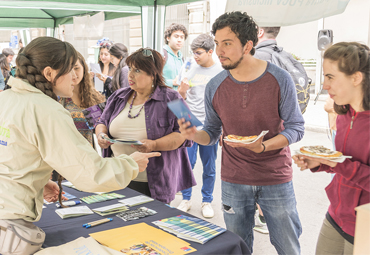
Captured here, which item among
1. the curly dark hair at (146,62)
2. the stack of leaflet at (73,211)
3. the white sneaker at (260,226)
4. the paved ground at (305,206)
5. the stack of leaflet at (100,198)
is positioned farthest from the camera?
the white sneaker at (260,226)

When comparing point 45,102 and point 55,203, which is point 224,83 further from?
point 55,203

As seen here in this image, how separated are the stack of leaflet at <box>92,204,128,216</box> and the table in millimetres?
30

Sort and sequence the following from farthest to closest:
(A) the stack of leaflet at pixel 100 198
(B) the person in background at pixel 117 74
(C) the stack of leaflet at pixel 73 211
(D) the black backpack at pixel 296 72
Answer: (B) the person in background at pixel 117 74, (D) the black backpack at pixel 296 72, (A) the stack of leaflet at pixel 100 198, (C) the stack of leaflet at pixel 73 211

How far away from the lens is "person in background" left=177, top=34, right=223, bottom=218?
3871 mm

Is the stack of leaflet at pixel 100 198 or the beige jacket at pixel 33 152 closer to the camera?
the beige jacket at pixel 33 152

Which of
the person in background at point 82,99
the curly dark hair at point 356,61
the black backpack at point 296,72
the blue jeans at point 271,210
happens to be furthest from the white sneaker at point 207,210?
the curly dark hair at point 356,61

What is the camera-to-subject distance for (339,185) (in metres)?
1.51

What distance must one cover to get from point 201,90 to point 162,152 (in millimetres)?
1712

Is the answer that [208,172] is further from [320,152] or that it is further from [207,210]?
[320,152]

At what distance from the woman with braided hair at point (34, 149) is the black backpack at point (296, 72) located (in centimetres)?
169

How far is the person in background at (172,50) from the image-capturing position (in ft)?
14.7

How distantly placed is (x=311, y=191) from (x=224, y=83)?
119 inches

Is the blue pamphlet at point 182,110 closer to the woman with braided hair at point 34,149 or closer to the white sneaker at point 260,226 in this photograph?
the woman with braided hair at point 34,149

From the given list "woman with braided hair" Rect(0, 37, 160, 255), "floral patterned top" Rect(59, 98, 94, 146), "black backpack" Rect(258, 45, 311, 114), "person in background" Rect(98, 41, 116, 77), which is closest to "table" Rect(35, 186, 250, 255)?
"woman with braided hair" Rect(0, 37, 160, 255)
